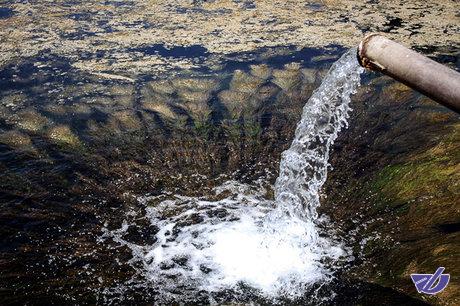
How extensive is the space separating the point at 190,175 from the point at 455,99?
2210 mm

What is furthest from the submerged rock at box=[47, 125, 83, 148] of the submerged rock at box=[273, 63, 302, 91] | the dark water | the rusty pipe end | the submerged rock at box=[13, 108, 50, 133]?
the rusty pipe end

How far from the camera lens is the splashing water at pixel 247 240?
7.35 feet

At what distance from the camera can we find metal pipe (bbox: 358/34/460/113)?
1.09 meters

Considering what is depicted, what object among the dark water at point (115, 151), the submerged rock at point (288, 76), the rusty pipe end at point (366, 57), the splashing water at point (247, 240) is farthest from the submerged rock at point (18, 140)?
the rusty pipe end at point (366, 57)

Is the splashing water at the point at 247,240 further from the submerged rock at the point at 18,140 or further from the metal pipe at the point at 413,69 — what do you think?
the metal pipe at the point at 413,69

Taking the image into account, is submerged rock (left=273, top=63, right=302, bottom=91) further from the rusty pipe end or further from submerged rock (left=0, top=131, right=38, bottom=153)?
the rusty pipe end

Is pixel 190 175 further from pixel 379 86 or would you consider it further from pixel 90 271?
pixel 379 86

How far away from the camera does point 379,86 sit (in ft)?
13.4

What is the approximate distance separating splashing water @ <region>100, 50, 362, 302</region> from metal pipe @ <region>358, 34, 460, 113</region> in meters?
1.30

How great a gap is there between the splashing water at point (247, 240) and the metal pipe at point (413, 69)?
4.25 feet

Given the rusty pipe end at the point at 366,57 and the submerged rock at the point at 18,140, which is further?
the submerged rock at the point at 18,140

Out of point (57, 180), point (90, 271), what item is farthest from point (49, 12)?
point (90, 271)

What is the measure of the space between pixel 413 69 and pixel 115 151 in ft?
8.48

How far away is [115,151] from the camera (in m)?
3.31
